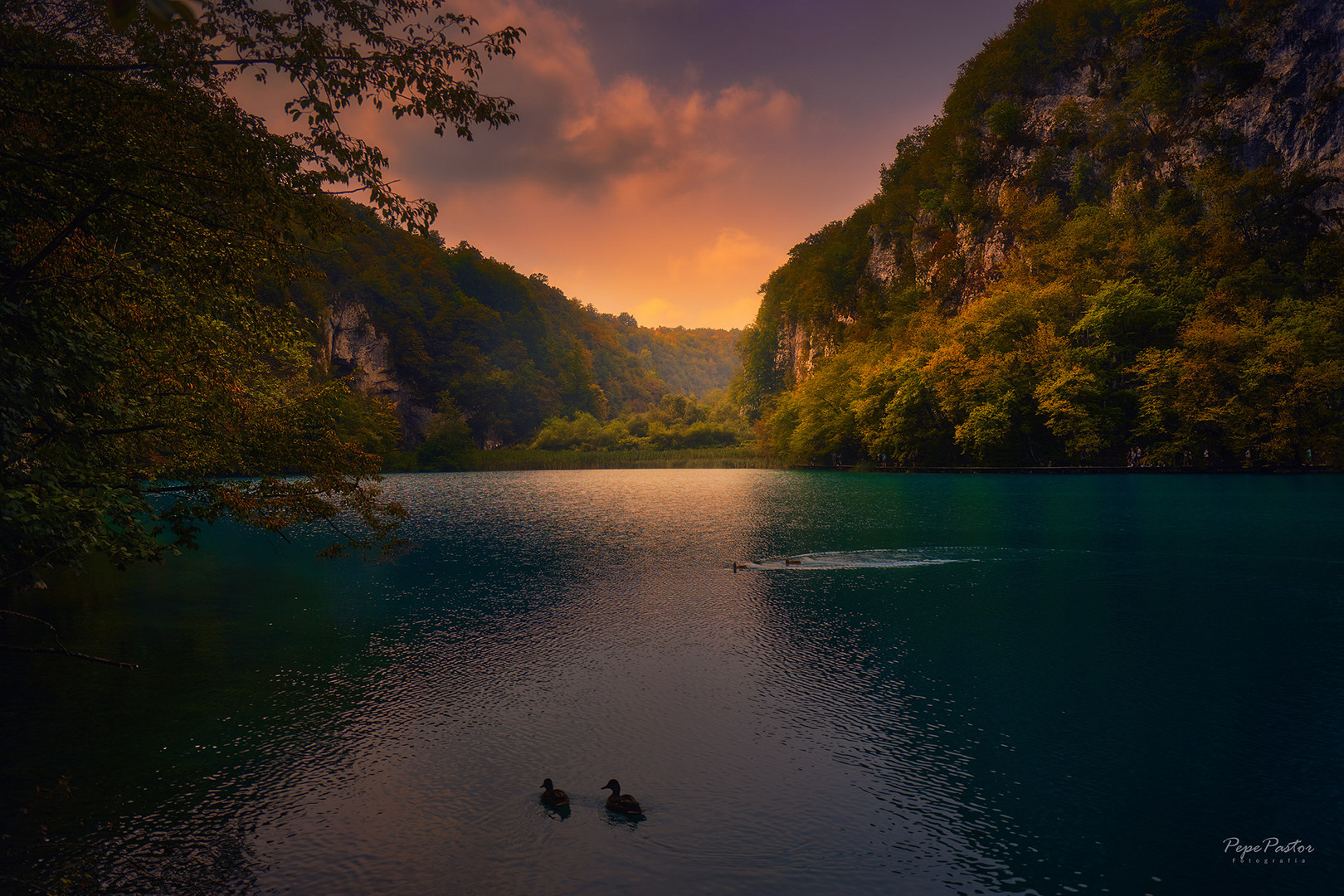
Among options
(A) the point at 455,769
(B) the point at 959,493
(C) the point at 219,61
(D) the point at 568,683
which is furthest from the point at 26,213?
(B) the point at 959,493

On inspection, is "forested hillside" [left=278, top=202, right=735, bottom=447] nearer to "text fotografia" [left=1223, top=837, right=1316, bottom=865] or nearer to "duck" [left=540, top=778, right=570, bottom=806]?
"duck" [left=540, top=778, right=570, bottom=806]

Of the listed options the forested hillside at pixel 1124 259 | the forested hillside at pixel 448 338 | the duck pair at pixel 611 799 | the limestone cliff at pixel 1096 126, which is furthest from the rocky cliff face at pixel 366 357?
the duck pair at pixel 611 799

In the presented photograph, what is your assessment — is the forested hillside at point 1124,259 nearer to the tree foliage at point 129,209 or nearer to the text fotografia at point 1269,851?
the text fotografia at point 1269,851

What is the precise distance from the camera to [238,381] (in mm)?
16391

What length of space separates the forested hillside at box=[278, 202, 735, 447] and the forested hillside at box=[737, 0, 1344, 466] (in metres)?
79.9

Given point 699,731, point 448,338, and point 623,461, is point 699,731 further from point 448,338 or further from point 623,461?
point 448,338

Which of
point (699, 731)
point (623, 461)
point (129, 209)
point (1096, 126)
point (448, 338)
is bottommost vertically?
point (699, 731)

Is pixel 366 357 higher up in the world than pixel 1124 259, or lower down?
lower down

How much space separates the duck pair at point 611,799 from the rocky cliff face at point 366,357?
127839 millimetres

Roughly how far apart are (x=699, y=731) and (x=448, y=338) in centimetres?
15108

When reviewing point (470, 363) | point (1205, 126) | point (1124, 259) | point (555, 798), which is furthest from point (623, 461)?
point (555, 798)

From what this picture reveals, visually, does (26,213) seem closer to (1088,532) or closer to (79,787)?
(79,787)

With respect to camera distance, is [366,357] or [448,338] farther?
[448,338]

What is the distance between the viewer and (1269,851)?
7.61 meters
